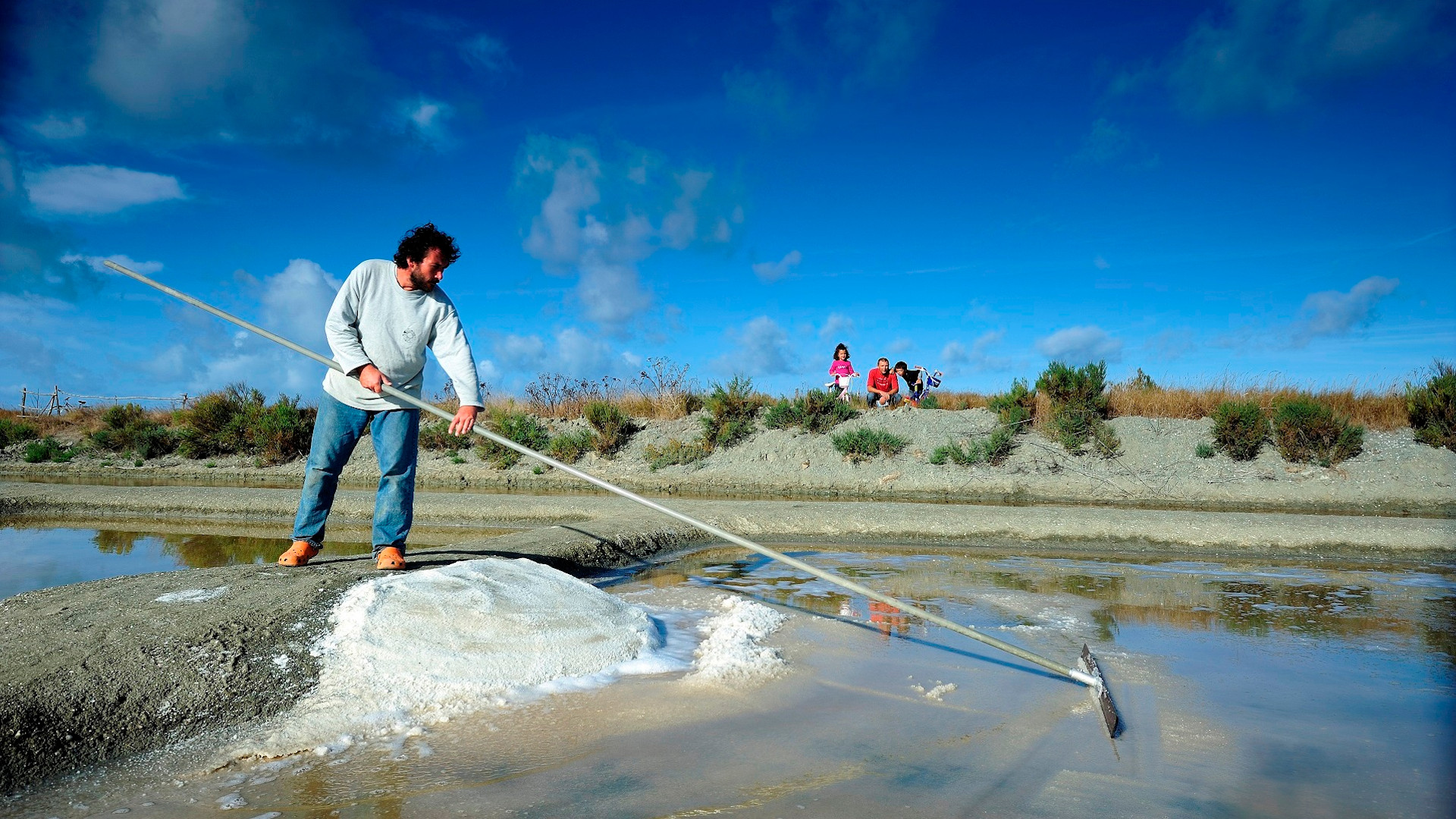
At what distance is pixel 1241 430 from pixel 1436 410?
8.43 ft

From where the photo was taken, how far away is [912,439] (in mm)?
12602

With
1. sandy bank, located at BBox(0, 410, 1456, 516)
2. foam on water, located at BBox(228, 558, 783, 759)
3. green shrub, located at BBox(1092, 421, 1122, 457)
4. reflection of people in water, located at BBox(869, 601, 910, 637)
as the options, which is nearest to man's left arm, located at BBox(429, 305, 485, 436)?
foam on water, located at BBox(228, 558, 783, 759)

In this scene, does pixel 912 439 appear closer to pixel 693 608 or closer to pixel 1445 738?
pixel 693 608

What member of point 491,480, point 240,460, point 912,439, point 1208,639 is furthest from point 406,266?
point 240,460

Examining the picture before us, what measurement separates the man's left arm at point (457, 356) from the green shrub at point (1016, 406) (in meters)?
10.2

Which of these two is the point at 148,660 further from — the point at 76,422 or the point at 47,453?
the point at 76,422

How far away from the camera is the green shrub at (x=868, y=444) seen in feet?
40.6

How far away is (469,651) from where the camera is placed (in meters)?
2.60

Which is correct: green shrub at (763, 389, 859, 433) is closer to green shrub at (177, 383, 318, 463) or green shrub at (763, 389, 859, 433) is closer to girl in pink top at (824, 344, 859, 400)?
girl in pink top at (824, 344, 859, 400)

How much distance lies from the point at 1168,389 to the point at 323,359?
45.2 ft

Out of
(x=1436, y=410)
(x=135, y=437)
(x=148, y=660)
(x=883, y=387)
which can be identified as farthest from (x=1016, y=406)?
(x=135, y=437)

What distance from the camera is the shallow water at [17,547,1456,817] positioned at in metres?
1.86

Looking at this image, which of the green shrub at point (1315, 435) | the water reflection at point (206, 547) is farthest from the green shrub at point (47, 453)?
the green shrub at point (1315, 435)

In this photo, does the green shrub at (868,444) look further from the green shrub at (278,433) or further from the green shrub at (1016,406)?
the green shrub at (278,433)
